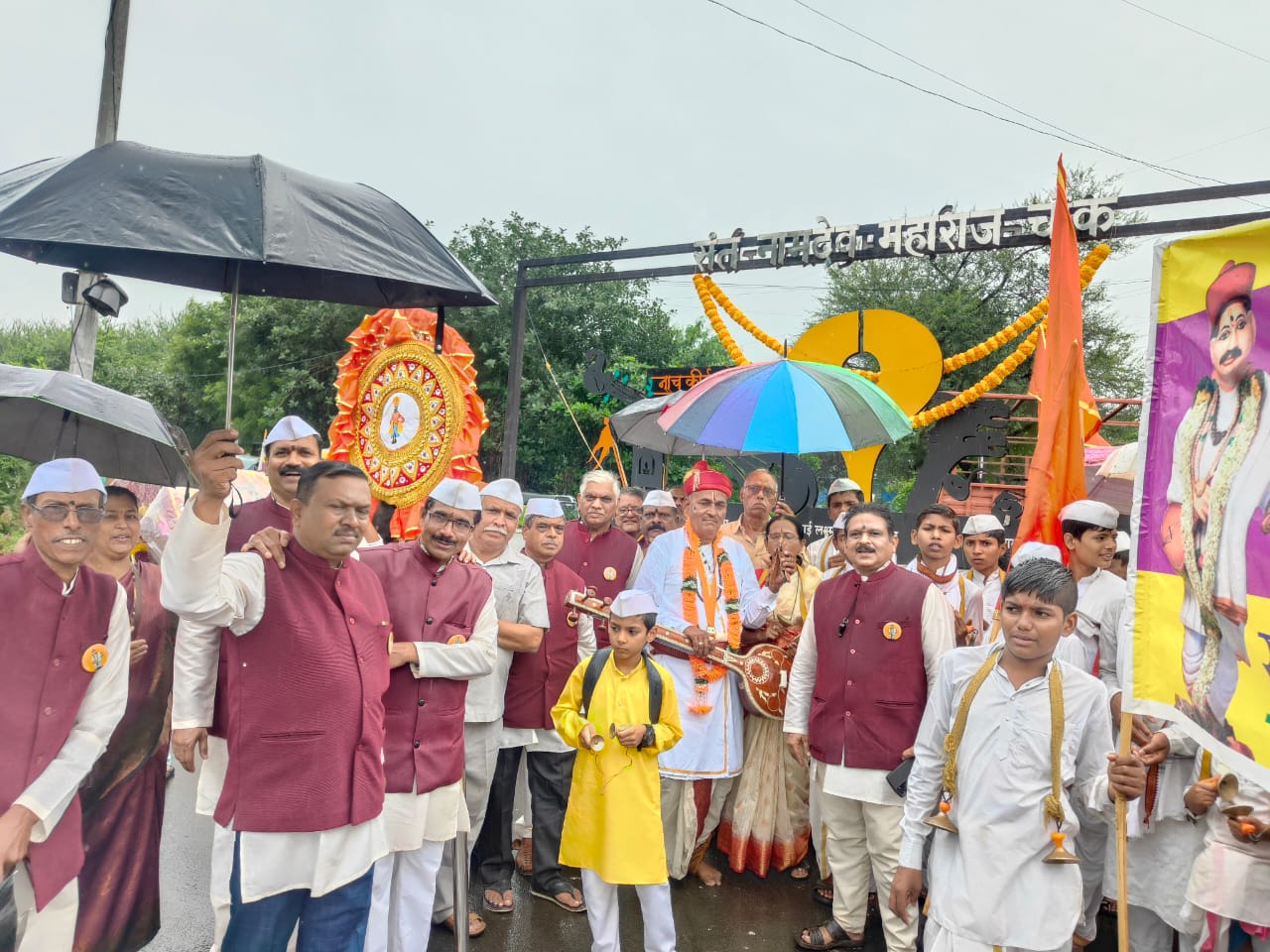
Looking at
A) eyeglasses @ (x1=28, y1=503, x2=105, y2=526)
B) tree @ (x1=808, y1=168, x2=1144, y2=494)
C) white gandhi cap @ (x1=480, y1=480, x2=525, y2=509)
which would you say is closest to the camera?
eyeglasses @ (x1=28, y1=503, x2=105, y2=526)

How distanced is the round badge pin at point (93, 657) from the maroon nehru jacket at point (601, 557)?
3.31 m

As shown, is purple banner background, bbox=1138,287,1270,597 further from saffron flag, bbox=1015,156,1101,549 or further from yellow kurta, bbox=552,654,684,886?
yellow kurta, bbox=552,654,684,886

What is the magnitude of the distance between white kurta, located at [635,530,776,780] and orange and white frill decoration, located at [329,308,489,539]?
1.22 metres

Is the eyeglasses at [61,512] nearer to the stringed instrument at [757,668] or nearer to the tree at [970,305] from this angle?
the stringed instrument at [757,668]

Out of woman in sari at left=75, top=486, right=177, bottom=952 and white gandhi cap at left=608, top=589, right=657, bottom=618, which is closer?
woman in sari at left=75, top=486, right=177, bottom=952

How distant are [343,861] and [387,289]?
211 cm

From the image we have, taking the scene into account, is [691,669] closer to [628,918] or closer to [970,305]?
[628,918]

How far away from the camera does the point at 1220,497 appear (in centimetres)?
223

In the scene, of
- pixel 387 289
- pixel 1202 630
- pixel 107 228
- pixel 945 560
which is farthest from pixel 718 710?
pixel 107 228

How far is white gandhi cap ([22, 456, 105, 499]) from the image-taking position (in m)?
3.06

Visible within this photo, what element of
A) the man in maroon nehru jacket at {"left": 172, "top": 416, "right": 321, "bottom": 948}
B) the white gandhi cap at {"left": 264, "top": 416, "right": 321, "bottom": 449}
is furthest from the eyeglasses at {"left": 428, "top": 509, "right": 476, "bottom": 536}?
the white gandhi cap at {"left": 264, "top": 416, "right": 321, "bottom": 449}

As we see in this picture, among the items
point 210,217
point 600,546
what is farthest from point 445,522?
point 600,546

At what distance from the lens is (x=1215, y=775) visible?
10.9ft

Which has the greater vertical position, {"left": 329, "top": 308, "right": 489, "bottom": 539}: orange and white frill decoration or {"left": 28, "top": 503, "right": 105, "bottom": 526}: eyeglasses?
{"left": 329, "top": 308, "right": 489, "bottom": 539}: orange and white frill decoration
